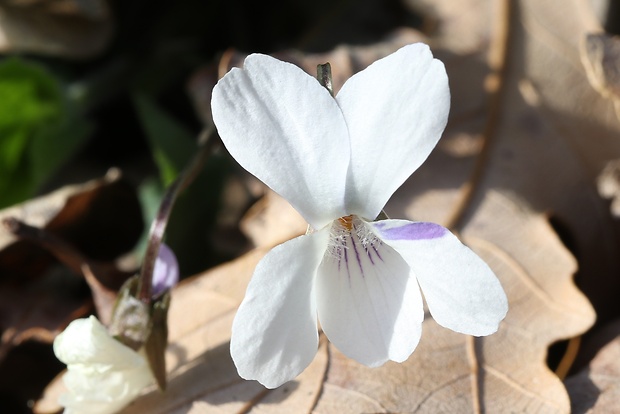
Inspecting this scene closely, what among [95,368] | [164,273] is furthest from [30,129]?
[95,368]

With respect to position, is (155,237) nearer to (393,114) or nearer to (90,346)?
(90,346)

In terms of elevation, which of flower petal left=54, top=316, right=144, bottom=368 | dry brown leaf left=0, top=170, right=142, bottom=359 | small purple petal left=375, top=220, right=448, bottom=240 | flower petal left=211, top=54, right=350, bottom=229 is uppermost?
flower petal left=211, top=54, right=350, bottom=229

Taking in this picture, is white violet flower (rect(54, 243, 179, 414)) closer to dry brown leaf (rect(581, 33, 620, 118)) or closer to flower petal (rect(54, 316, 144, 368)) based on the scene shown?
flower petal (rect(54, 316, 144, 368))

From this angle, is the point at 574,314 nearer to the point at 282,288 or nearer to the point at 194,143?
the point at 282,288

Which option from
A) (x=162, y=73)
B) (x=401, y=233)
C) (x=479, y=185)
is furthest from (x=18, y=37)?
(x=401, y=233)

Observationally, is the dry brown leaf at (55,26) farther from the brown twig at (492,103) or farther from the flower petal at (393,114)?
the flower petal at (393,114)

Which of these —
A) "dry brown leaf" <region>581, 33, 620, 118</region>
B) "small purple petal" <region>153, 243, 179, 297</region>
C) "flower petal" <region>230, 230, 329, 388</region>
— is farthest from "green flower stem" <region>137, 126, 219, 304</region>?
"dry brown leaf" <region>581, 33, 620, 118</region>
